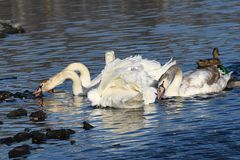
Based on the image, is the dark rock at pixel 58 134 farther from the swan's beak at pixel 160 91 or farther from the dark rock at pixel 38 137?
the swan's beak at pixel 160 91

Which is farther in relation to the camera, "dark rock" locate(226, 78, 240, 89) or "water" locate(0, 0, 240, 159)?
"dark rock" locate(226, 78, 240, 89)

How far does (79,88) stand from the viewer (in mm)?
22453

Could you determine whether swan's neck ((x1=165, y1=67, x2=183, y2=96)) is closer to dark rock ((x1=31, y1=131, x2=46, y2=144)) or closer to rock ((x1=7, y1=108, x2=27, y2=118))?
rock ((x1=7, y1=108, x2=27, y2=118))

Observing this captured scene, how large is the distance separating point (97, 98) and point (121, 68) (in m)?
0.92

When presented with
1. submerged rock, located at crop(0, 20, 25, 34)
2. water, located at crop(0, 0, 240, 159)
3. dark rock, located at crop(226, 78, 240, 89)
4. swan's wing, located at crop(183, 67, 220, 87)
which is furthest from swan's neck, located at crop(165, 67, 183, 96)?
submerged rock, located at crop(0, 20, 25, 34)

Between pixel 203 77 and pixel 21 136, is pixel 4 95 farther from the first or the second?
pixel 21 136

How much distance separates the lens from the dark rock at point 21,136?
1658 centimetres

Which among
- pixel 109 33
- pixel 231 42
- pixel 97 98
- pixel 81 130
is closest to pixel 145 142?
pixel 81 130

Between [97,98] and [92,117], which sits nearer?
[92,117]

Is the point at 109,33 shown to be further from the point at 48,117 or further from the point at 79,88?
the point at 48,117

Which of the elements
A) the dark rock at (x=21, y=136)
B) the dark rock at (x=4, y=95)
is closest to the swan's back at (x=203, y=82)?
the dark rock at (x=4, y=95)

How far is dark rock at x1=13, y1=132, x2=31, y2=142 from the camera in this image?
1658cm

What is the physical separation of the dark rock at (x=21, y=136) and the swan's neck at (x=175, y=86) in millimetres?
5035

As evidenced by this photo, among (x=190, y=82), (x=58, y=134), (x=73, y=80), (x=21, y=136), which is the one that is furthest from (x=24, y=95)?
(x=58, y=134)
